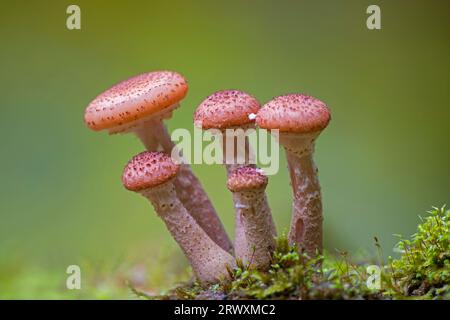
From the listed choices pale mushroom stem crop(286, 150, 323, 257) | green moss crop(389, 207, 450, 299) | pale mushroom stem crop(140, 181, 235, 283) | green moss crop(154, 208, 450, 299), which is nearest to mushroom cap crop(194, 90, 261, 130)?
pale mushroom stem crop(286, 150, 323, 257)

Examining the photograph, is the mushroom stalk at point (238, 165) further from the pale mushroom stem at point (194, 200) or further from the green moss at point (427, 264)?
the green moss at point (427, 264)

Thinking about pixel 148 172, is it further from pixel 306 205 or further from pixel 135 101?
pixel 306 205

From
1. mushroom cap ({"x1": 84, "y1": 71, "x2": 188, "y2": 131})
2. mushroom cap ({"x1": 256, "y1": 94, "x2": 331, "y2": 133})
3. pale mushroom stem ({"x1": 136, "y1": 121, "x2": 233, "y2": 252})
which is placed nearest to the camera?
mushroom cap ({"x1": 256, "y1": 94, "x2": 331, "y2": 133})

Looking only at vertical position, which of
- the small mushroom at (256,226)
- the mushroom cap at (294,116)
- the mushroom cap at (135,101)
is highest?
the mushroom cap at (135,101)

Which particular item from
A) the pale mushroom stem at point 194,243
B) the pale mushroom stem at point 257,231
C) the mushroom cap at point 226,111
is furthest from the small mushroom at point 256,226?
the mushroom cap at point 226,111

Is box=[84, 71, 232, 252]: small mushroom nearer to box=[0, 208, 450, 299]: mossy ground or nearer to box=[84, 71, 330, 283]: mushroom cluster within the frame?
box=[84, 71, 330, 283]: mushroom cluster

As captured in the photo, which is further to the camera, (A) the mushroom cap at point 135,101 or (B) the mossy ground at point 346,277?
(A) the mushroom cap at point 135,101

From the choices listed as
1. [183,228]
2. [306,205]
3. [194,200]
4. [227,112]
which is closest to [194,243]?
[183,228]

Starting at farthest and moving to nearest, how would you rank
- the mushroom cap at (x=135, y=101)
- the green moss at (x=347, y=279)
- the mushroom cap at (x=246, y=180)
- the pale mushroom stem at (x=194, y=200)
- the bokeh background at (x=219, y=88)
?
the bokeh background at (x=219, y=88), the pale mushroom stem at (x=194, y=200), the mushroom cap at (x=135, y=101), the mushroom cap at (x=246, y=180), the green moss at (x=347, y=279)
